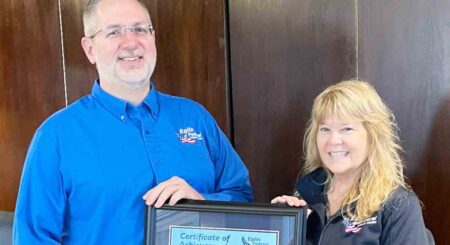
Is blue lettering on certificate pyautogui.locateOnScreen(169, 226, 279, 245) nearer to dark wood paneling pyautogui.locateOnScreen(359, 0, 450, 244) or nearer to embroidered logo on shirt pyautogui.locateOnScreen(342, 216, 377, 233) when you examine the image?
embroidered logo on shirt pyautogui.locateOnScreen(342, 216, 377, 233)

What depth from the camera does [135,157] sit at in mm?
1402

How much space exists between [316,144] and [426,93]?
31.8 inches

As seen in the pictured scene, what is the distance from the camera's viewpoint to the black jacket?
1.41 meters

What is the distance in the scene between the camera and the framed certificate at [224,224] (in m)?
1.27

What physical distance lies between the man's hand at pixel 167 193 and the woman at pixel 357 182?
0.26 metres

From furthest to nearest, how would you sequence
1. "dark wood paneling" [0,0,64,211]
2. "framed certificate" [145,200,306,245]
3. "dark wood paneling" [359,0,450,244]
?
"dark wood paneling" [0,0,64,211] → "dark wood paneling" [359,0,450,244] → "framed certificate" [145,200,306,245]

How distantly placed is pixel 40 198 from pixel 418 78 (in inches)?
64.4

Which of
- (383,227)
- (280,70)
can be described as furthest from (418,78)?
(383,227)

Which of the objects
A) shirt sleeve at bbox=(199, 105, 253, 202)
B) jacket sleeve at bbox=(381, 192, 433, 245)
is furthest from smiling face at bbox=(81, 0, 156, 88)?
jacket sleeve at bbox=(381, 192, 433, 245)

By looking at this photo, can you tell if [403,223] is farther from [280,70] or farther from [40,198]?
[280,70]

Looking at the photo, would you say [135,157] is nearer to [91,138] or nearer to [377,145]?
[91,138]

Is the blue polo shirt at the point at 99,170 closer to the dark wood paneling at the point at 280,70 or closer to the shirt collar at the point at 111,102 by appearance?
the shirt collar at the point at 111,102

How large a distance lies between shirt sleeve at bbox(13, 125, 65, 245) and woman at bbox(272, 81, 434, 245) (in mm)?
589

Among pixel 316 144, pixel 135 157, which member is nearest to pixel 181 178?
pixel 135 157
